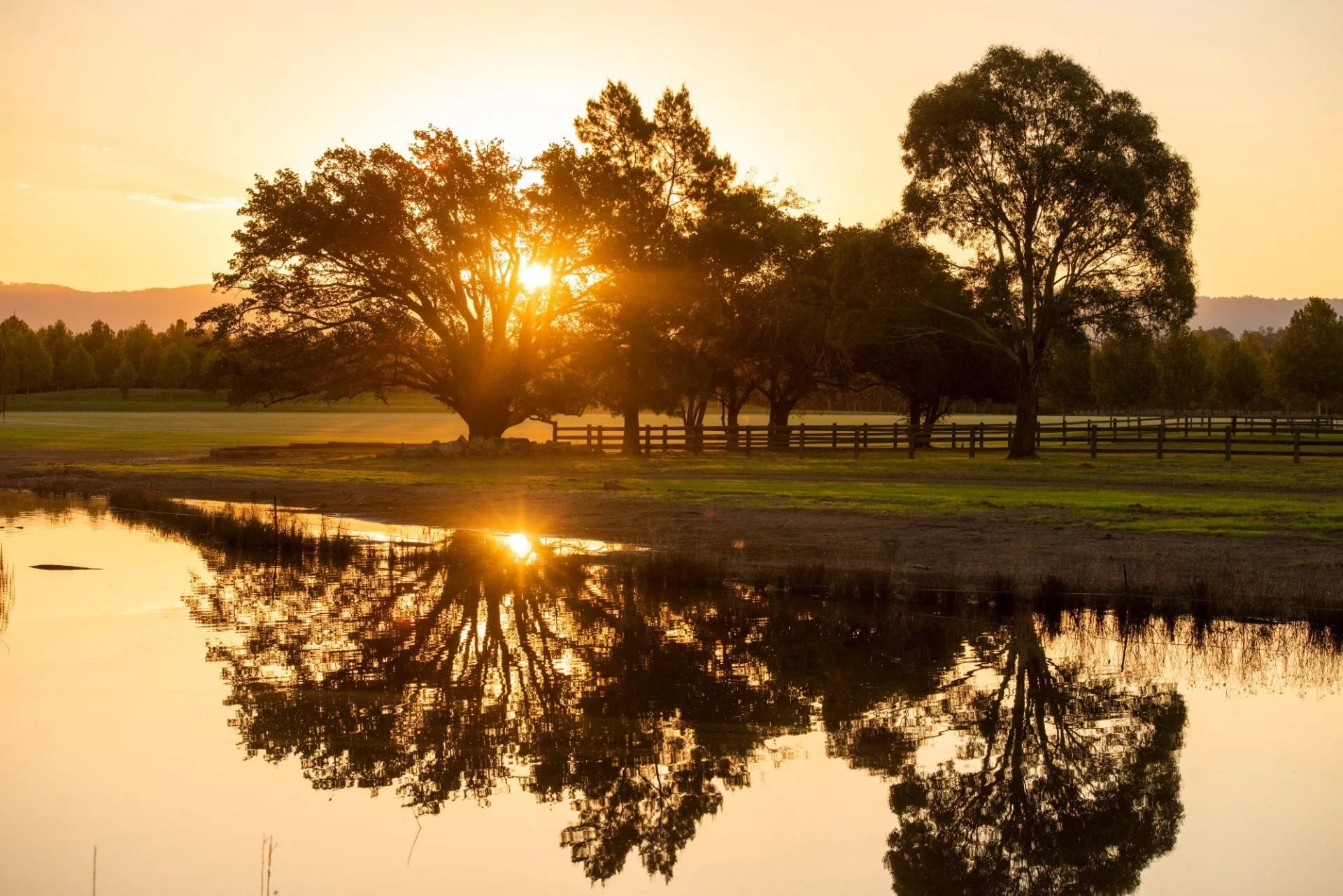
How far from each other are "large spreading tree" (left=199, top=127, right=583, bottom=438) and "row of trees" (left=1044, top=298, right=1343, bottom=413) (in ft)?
213

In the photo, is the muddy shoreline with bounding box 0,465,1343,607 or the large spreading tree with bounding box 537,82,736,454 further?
the large spreading tree with bounding box 537,82,736,454

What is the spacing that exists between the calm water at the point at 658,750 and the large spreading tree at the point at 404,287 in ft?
120

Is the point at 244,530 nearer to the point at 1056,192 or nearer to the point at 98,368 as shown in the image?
the point at 1056,192

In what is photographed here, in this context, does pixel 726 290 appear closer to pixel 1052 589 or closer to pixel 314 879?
pixel 1052 589

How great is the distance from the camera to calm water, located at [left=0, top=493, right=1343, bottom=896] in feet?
27.9

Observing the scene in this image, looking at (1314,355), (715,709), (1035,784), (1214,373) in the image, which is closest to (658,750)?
(715,709)

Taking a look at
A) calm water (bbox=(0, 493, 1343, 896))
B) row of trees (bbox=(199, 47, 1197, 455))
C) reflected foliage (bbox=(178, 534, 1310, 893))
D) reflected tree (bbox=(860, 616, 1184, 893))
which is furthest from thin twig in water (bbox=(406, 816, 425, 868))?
row of trees (bbox=(199, 47, 1197, 455))

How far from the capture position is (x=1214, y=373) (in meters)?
129

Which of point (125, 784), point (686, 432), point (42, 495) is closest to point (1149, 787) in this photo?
point (125, 784)

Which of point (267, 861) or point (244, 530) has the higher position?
point (244, 530)

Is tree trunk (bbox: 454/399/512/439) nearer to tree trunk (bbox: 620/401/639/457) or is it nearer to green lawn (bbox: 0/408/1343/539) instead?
green lawn (bbox: 0/408/1343/539)

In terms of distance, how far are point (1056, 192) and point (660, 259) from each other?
17709 mm

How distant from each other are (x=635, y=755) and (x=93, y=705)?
5797 millimetres

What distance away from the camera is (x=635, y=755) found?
10.5m
